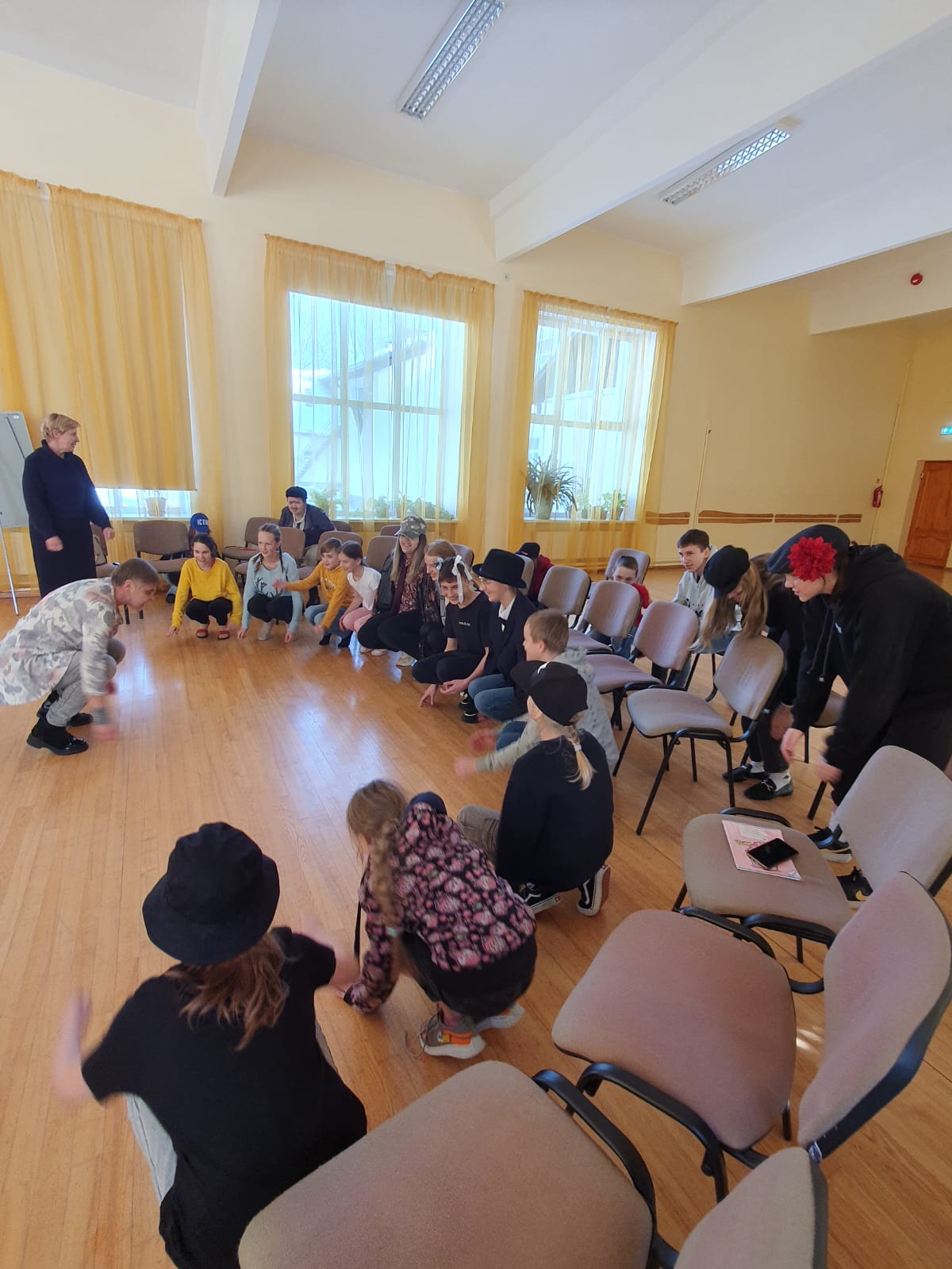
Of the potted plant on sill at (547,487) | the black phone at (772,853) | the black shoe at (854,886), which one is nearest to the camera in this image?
the black phone at (772,853)

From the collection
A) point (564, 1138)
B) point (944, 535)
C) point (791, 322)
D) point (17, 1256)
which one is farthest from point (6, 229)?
point (944, 535)

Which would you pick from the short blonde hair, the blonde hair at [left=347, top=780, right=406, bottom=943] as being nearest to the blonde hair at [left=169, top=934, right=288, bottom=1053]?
the blonde hair at [left=347, top=780, right=406, bottom=943]

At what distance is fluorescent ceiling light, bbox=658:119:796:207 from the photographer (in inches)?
192

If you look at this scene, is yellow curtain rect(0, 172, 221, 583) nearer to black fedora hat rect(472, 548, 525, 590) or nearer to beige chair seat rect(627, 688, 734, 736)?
black fedora hat rect(472, 548, 525, 590)

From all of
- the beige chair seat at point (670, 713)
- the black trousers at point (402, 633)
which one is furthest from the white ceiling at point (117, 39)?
the beige chair seat at point (670, 713)

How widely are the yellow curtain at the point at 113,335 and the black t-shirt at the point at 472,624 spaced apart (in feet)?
12.2

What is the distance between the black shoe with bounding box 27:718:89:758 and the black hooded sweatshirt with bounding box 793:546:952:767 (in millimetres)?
3422

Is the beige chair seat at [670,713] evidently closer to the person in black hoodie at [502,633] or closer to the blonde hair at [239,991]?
the person in black hoodie at [502,633]

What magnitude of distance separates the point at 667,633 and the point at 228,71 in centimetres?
480

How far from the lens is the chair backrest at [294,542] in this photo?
221 inches

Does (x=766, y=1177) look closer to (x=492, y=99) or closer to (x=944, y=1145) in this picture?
(x=944, y=1145)

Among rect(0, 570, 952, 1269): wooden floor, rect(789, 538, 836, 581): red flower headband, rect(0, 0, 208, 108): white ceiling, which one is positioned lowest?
rect(0, 570, 952, 1269): wooden floor

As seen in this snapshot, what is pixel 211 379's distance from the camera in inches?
225

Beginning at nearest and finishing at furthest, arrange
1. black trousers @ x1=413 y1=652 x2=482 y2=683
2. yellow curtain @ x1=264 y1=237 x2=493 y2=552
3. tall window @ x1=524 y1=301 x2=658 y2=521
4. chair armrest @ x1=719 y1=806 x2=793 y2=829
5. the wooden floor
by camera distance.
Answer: the wooden floor, chair armrest @ x1=719 y1=806 x2=793 y2=829, black trousers @ x1=413 y1=652 x2=482 y2=683, yellow curtain @ x1=264 y1=237 x2=493 y2=552, tall window @ x1=524 y1=301 x2=658 y2=521
